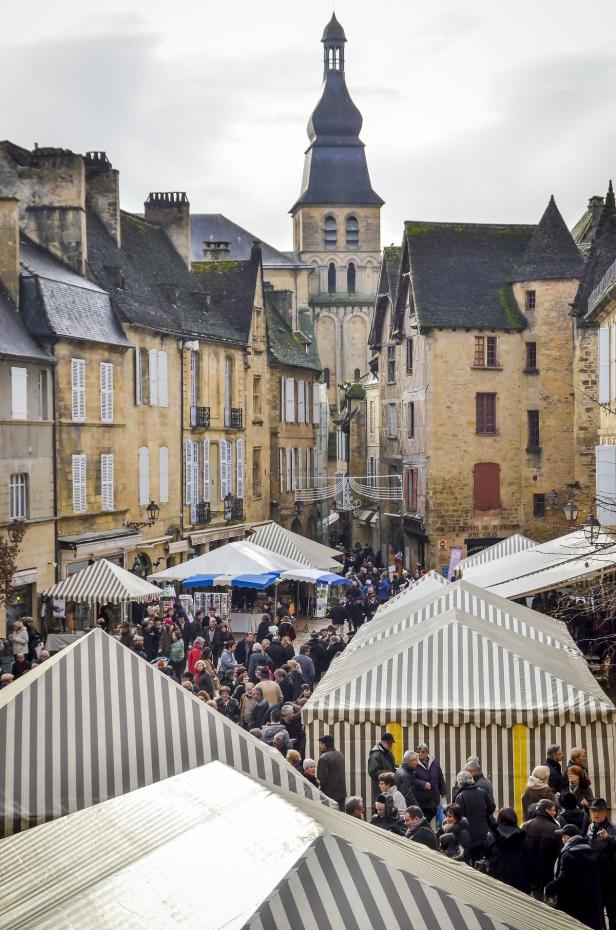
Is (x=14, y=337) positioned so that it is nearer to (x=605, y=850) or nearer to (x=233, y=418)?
(x=233, y=418)

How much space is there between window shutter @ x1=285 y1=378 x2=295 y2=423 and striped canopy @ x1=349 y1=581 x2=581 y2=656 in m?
32.8

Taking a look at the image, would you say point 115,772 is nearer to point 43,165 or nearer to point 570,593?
point 570,593

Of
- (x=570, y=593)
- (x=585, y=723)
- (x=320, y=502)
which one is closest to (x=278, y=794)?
(x=585, y=723)

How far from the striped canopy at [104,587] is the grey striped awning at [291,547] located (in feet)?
17.2

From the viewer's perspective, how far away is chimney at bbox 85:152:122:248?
36.1 metres

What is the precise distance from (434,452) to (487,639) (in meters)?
29.4

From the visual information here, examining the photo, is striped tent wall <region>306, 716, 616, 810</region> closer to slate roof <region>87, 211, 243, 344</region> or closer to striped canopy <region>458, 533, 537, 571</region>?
striped canopy <region>458, 533, 537, 571</region>

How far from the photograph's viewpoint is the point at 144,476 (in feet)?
115

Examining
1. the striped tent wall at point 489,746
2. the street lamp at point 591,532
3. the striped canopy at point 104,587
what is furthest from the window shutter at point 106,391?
the striped tent wall at point 489,746

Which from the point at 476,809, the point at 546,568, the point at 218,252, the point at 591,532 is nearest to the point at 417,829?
the point at 476,809

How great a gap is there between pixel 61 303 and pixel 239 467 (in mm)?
13797

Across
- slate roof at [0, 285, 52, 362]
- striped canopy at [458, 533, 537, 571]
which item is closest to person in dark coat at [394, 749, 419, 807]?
striped canopy at [458, 533, 537, 571]

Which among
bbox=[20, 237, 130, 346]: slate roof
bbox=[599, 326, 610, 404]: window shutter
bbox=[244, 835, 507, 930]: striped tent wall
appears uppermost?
bbox=[20, 237, 130, 346]: slate roof

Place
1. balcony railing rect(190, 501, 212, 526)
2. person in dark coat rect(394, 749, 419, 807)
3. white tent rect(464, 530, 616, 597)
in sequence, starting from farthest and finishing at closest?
balcony railing rect(190, 501, 212, 526) < white tent rect(464, 530, 616, 597) < person in dark coat rect(394, 749, 419, 807)
